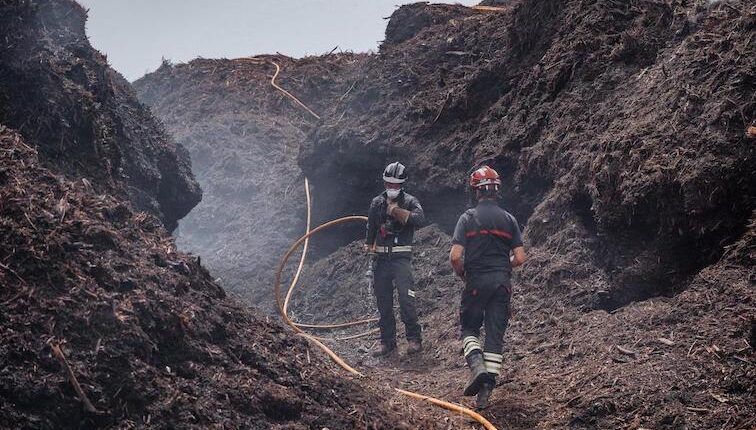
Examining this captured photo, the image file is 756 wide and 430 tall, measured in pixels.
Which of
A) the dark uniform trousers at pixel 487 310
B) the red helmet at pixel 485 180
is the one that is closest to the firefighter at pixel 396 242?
the red helmet at pixel 485 180

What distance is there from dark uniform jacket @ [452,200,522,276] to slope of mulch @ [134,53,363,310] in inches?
256

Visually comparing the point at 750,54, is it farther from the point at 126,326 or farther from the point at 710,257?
the point at 126,326

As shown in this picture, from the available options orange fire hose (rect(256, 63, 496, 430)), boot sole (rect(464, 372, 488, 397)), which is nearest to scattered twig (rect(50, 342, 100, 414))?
orange fire hose (rect(256, 63, 496, 430))

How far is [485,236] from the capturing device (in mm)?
6719

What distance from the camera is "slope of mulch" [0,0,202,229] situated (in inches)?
262

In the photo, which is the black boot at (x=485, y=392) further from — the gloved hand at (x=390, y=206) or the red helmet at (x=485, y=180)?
the gloved hand at (x=390, y=206)

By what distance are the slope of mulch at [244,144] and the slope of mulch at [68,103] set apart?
13.0 ft

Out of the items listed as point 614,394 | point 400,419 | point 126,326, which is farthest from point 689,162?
point 126,326

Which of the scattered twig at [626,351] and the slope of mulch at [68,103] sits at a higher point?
the slope of mulch at [68,103]

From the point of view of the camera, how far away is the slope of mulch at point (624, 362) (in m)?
5.26

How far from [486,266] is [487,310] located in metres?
0.39

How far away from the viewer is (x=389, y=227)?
8781 mm

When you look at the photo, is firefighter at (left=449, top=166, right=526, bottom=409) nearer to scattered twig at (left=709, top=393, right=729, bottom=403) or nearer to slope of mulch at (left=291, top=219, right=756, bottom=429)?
slope of mulch at (left=291, top=219, right=756, bottom=429)

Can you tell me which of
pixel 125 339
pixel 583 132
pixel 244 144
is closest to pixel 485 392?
pixel 125 339
